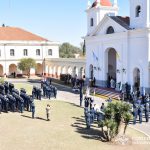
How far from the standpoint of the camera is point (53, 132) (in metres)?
18.7

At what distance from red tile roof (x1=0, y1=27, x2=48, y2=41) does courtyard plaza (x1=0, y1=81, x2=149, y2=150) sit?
30.8 meters

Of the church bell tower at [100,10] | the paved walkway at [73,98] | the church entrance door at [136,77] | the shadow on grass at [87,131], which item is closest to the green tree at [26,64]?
the paved walkway at [73,98]

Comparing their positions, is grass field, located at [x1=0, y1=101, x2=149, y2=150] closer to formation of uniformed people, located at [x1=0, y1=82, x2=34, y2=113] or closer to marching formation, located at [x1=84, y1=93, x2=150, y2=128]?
marching formation, located at [x1=84, y1=93, x2=150, y2=128]

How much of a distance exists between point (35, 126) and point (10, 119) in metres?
2.12

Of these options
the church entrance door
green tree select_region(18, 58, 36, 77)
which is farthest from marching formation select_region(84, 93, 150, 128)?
green tree select_region(18, 58, 36, 77)

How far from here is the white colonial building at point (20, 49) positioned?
5294cm

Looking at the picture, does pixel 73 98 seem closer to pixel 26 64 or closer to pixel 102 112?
pixel 102 112

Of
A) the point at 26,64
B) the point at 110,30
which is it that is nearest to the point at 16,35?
the point at 26,64

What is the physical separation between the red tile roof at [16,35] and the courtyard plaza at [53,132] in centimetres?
3082

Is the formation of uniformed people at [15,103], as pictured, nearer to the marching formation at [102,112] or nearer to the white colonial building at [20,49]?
the marching formation at [102,112]

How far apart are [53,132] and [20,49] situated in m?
36.4

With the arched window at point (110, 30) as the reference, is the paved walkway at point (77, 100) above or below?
below

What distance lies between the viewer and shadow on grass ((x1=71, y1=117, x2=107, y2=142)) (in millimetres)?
18172

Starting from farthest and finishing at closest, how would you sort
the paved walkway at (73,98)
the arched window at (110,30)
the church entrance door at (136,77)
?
the arched window at (110,30), the church entrance door at (136,77), the paved walkway at (73,98)
